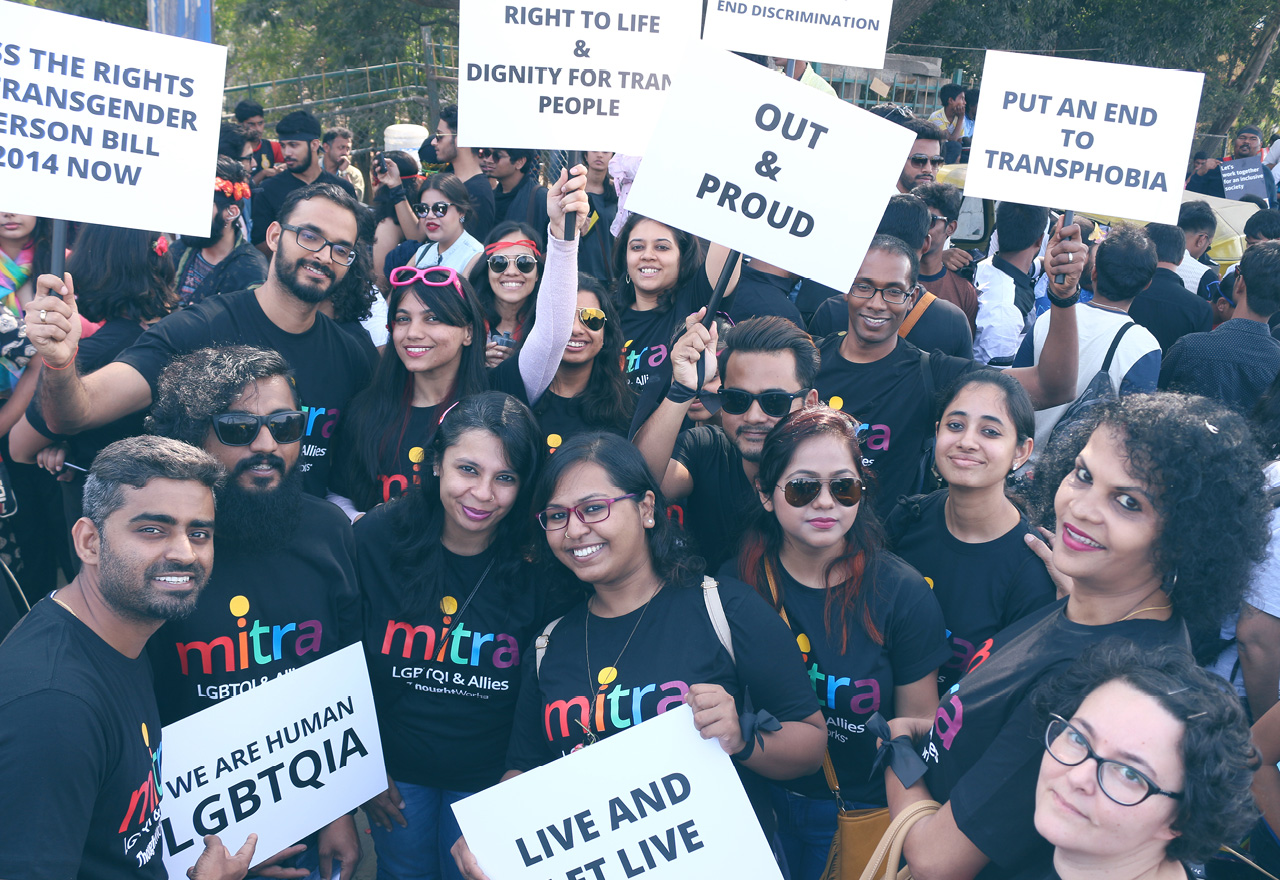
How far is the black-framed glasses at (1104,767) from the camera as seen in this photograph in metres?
1.83

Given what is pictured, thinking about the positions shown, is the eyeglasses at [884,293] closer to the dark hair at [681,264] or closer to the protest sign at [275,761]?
the dark hair at [681,264]

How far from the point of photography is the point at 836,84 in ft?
64.8

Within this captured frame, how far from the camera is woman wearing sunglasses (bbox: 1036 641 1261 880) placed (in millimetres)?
1826

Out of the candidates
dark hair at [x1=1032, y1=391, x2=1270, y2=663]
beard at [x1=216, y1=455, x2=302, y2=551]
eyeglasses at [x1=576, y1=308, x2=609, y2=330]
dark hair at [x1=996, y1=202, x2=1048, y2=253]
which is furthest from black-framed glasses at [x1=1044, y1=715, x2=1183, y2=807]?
dark hair at [x1=996, y1=202, x2=1048, y2=253]

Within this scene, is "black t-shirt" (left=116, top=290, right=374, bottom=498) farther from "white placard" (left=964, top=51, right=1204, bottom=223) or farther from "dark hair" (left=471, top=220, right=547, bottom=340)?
"white placard" (left=964, top=51, right=1204, bottom=223)

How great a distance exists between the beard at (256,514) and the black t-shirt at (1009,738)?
1952 millimetres

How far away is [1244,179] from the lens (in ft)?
39.6

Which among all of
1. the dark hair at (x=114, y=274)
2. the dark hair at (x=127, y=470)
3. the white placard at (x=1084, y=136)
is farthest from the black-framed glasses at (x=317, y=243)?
the white placard at (x=1084, y=136)

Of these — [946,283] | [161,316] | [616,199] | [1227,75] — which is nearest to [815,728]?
[161,316]

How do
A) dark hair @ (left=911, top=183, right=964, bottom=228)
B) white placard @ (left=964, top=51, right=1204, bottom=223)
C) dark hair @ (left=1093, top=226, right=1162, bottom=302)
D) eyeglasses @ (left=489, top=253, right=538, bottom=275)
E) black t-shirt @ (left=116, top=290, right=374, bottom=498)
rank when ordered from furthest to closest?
dark hair @ (left=911, top=183, right=964, bottom=228) → eyeglasses @ (left=489, top=253, right=538, bottom=275) → dark hair @ (left=1093, top=226, right=1162, bottom=302) → white placard @ (left=964, top=51, right=1204, bottom=223) → black t-shirt @ (left=116, top=290, right=374, bottom=498)

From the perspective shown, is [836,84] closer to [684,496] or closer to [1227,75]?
[1227,75]

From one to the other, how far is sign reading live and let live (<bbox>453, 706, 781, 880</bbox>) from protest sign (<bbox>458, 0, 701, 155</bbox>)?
251 centimetres

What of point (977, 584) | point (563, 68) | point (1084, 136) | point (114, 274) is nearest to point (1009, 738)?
point (977, 584)

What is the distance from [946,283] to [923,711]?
11.3 ft
